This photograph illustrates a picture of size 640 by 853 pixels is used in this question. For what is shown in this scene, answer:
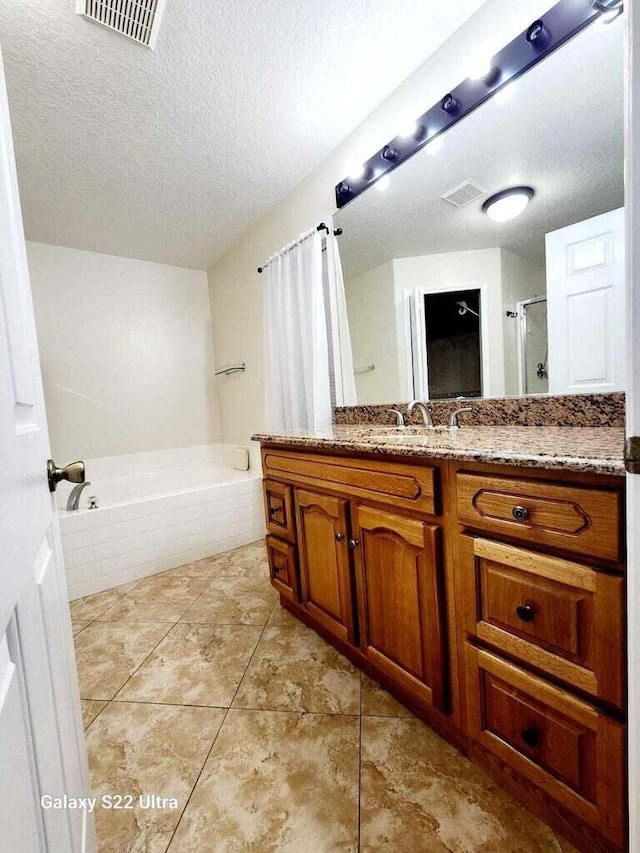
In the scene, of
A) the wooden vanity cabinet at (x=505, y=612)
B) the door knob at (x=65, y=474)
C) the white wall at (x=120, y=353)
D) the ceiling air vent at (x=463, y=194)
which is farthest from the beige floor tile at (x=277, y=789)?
the white wall at (x=120, y=353)

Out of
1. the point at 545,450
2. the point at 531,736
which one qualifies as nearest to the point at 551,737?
the point at 531,736

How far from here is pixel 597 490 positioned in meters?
0.60

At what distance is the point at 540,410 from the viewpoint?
1.20m

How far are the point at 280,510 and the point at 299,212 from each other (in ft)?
6.09

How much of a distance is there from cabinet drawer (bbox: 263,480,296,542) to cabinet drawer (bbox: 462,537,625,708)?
79 centimetres

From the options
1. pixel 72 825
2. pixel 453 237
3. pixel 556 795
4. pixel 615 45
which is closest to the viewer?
pixel 72 825

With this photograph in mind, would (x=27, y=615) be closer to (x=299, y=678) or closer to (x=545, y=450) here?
(x=545, y=450)

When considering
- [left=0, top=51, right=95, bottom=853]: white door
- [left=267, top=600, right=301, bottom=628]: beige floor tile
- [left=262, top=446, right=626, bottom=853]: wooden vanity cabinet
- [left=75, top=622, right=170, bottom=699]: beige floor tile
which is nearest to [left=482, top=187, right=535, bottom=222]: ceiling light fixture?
[left=262, top=446, right=626, bottom=853]: wooden vanity cabinet

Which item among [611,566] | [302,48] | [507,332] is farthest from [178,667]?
[302,48]

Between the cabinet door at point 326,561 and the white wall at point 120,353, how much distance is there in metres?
2.29

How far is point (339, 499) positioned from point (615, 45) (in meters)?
1.57

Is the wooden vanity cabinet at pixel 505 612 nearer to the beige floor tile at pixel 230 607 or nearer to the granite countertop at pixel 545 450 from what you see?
the granite countertop at pixel 545 450

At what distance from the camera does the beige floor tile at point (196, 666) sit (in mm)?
1220

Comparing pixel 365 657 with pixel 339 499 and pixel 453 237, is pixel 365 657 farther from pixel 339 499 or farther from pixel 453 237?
pixel 453 237
